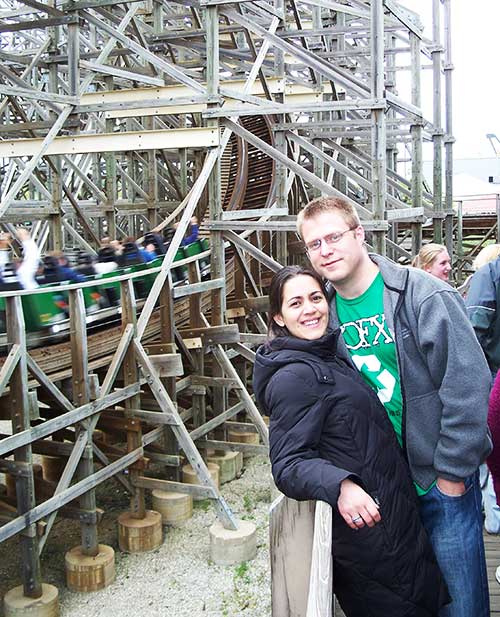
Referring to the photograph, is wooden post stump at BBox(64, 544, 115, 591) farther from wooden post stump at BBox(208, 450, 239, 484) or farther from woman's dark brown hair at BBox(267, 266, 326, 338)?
woman's dark brown hair at BBox(267, 266, 326, 338)

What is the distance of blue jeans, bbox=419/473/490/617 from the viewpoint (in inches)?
84.3

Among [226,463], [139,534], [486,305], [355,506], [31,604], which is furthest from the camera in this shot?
[226,463]

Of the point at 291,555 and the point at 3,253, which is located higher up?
the point at 3,253

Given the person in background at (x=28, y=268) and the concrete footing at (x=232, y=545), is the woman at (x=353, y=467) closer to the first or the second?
the concrete footing at (x=232, y=545)

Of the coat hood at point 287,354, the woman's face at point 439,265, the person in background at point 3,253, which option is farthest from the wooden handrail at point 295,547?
the person in background at point 3,253

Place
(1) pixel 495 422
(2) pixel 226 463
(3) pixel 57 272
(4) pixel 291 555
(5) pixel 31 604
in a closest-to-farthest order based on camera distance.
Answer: (4) pixel 291 555, (1) pixel 495 422, (5) pixel 31 604, (3) pixel 57 272, (2) pixel 226 463

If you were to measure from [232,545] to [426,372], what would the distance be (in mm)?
5002

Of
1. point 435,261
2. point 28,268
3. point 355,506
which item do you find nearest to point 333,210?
point 355,506

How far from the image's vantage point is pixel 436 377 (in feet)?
6.98

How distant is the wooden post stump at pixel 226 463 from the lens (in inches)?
344

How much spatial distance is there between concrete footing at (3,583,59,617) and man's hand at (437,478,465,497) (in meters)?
4.50

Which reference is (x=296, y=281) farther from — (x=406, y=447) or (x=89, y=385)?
(x=89, y=385)

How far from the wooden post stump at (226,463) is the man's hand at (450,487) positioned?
6741mm

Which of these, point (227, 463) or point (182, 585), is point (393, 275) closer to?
point (182, 585)
